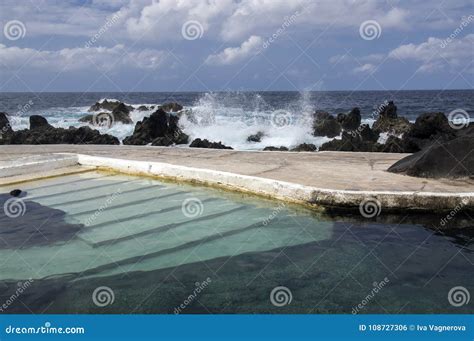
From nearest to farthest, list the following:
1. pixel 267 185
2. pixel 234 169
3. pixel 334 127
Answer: pixel 267 185, pixel 234 169, pixel 334 127

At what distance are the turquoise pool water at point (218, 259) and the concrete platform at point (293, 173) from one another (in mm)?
304

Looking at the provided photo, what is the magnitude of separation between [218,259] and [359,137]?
54.6 feet

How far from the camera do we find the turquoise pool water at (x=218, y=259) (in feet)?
14.8

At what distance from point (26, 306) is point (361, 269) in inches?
126

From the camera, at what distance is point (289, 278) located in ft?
16.5

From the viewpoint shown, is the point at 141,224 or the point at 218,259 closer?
the point at 218,259

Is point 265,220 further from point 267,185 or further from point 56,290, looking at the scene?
point 56,290

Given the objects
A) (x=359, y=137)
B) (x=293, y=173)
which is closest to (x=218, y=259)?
(x=293, y=173)

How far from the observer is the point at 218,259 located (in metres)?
5.58

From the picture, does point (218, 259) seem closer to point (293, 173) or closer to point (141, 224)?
point (141, 224)

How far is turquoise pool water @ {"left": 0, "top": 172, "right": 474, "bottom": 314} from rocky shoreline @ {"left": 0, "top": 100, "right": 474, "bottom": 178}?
79.5 inches

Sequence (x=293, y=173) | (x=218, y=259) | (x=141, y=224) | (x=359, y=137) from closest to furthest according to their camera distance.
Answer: (x=218, y=259)
(x=141, y=224)
(x=293, y=173)
(x=359, y=137)

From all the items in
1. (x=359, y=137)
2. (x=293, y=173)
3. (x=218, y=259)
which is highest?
(x=359, y=137)

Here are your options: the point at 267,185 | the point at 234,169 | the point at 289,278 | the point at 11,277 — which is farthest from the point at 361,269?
the point at 234,169
